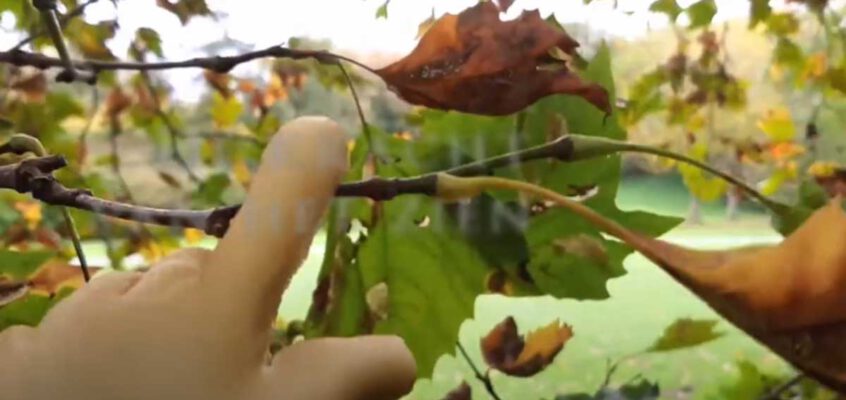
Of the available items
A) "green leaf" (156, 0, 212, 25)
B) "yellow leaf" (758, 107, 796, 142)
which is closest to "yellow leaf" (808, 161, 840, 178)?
"yellow leaf" (758, 107, 796, 142)

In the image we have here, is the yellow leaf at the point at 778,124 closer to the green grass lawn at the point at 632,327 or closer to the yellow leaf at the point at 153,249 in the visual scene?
the green grass lawn at the point at 632,327

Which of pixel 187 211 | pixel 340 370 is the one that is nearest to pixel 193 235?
pixel 187 211

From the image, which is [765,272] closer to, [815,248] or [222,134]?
[815,248]

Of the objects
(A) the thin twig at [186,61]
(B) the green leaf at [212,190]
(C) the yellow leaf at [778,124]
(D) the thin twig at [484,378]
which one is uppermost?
(A) the thin twig at [186,61]

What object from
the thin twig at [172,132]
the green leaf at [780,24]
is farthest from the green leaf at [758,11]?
the thin twig at [172,132]

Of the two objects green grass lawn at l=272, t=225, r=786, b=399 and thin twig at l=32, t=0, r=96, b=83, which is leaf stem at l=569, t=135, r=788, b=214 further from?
thin twig at l=32, t=0, r=96, b=83
